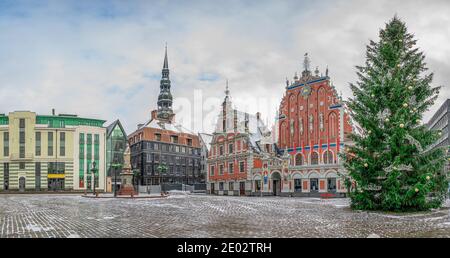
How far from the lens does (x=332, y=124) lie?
4541 centimetres

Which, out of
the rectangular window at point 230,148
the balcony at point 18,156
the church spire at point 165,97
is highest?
the church spire at point 165,97

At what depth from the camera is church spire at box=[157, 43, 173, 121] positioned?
97.6 meters

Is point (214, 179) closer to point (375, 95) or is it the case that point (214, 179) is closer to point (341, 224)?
point (375, 95)

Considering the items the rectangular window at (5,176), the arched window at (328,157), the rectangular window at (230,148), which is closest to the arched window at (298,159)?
the arched window at (328,157)

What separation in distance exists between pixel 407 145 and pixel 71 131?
61.3m

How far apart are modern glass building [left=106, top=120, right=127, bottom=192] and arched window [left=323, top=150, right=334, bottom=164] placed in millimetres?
41283

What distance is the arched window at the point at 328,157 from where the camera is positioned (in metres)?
44.6

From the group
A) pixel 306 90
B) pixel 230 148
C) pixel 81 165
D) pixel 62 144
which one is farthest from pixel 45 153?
pixel 306 90

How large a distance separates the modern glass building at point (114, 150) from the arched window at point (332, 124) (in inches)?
1655

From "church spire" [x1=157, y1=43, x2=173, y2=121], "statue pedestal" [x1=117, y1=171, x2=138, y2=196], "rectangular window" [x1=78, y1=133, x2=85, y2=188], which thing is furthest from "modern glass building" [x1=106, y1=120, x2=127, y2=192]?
"statue pedestal" [x1=117, y1=171, x2=138, y2=196]

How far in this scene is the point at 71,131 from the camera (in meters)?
69.8

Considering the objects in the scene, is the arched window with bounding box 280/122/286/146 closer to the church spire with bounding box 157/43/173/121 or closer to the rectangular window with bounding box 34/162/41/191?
the rectangular window with bounding box 34/162/41/191

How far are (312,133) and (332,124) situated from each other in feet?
9.35

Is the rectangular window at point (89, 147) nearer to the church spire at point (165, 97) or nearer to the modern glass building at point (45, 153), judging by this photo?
the modern glass building at point (45, 153)
